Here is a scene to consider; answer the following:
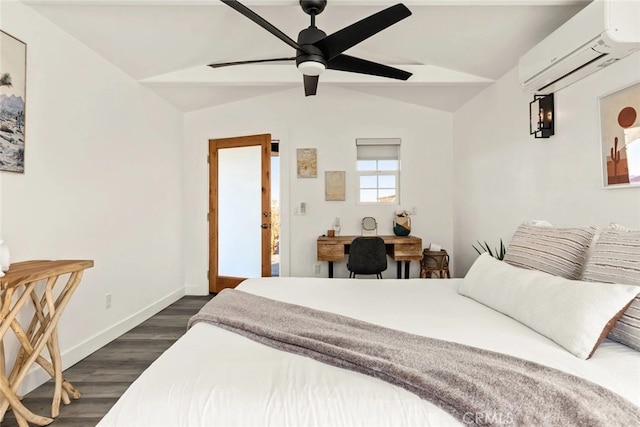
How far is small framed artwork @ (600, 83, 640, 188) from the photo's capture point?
1.69 meters

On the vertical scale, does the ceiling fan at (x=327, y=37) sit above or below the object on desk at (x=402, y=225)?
above

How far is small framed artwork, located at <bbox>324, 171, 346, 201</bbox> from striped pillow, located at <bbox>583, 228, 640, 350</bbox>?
118 inches

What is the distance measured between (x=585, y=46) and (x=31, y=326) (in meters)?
3.59

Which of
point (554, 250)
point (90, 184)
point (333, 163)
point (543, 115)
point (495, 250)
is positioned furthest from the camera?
point (333, 163)

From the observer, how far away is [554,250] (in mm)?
1535

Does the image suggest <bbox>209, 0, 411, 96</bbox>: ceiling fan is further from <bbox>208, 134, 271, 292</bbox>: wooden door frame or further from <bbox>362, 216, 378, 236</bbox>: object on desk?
<bbox>362, 216, 378, 236</bbox>: object on desk

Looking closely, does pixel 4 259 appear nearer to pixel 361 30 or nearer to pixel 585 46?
pixel 361 30

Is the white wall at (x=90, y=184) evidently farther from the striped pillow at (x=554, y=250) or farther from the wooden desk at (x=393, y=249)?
the striped pillow at (x=554, y=250)

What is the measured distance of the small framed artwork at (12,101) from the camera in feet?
5.94

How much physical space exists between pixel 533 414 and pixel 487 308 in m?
0.82

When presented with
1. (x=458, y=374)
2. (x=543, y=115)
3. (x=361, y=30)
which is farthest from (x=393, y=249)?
(x=458, y=374)

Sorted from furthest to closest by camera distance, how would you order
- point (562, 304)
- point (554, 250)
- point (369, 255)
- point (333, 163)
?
point (333, 163)
point (369, 255)
point (554, 250)
point (562, 304)

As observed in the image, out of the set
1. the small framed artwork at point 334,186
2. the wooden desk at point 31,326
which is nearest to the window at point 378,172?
the small framed artwork at point 334,186

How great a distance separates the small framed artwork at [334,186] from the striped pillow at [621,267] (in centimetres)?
301
